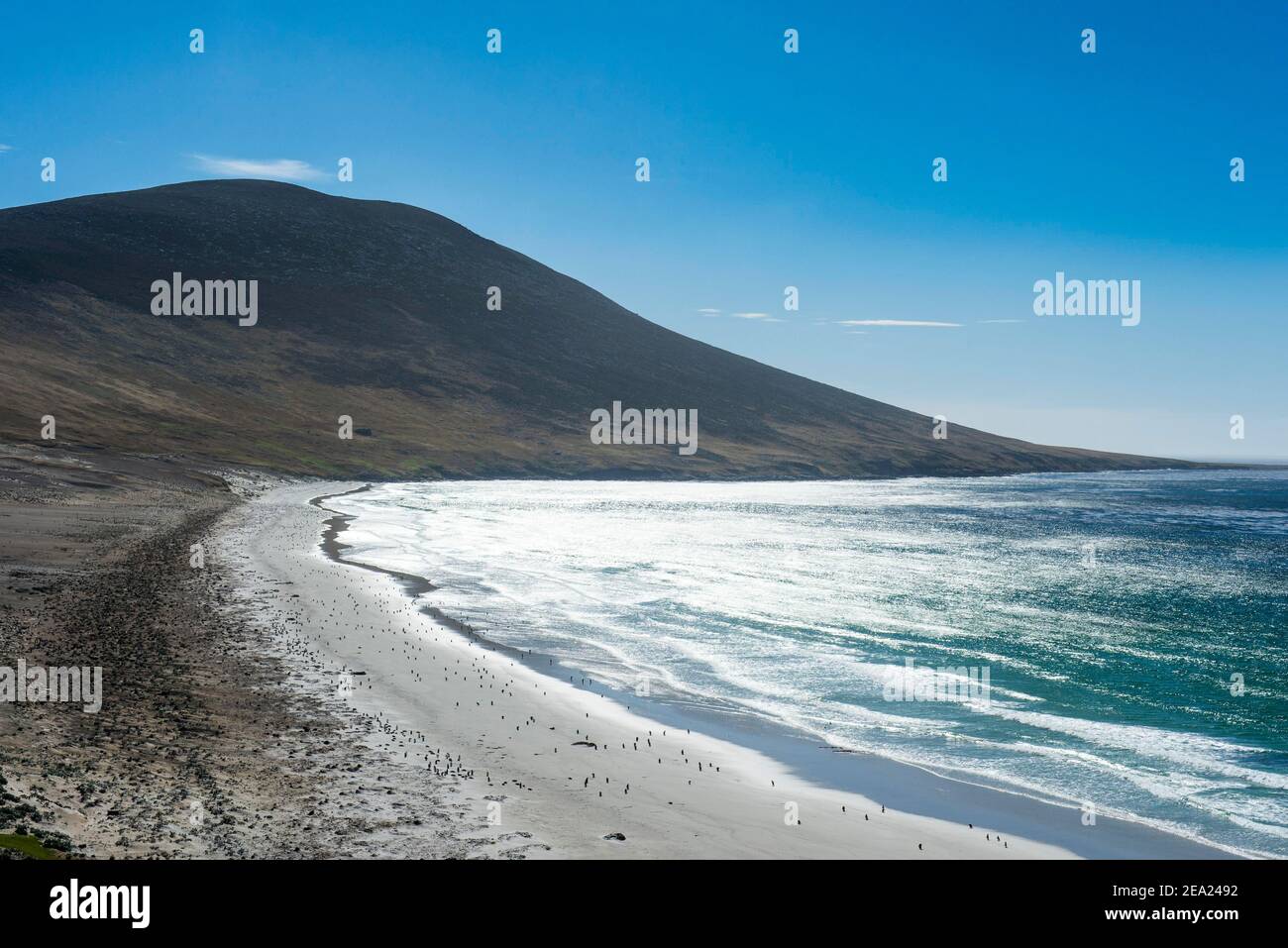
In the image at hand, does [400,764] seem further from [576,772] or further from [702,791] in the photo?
[702,791]

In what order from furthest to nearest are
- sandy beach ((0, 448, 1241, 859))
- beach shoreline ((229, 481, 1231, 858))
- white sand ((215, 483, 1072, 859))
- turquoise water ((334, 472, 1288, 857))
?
turquoise water ((334, 472, 1288, 857))
beach shoreline ((229, 481, 1231, 858))
white sand ((215, 483, 1072, 859))
sandy beach ((0, 448, 1241, 859))

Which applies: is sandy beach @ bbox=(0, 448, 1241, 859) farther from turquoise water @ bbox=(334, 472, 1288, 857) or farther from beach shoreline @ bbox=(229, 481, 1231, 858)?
turquoise water @ bbox=(334, 472, 1288, 857)

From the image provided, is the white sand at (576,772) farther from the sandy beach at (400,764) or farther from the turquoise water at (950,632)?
the turquoise water at (950,632)

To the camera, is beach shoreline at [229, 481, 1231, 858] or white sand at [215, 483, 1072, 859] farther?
beach shoreline at [229, 481, 1231, 858]

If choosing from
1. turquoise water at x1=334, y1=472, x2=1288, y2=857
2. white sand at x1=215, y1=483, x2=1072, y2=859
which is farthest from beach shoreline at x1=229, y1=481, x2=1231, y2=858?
turquoise water at x1=334, y1=472, x2=1288, y2=857
